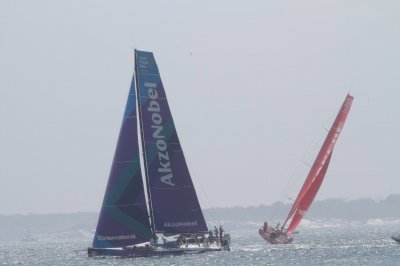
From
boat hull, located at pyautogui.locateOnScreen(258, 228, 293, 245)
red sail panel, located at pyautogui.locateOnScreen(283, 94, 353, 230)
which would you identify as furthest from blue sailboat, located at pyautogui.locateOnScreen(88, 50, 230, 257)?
boat hull, located at pyautogui.locateOnScreen(258, 228, 293, 245)

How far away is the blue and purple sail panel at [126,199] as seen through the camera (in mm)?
63031

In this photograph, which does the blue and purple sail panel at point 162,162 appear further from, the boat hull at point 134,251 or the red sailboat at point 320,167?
the red sailboat at point 320,167

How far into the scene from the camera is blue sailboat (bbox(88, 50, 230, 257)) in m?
63.1

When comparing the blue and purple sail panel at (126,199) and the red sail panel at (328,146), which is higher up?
the red sail panel at (328,146)

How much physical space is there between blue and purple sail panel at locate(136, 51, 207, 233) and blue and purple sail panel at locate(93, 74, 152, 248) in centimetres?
70

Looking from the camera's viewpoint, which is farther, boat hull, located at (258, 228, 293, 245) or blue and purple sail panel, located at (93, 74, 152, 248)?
boat hull, located at (258, 228, 293, 245)

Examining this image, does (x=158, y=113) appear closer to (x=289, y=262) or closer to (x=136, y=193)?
(x=136, y=193)

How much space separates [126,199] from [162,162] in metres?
3.40

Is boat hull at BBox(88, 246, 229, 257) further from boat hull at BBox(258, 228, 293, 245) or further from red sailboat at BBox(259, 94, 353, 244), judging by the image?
boat hull at BBox(258, 228, 293, 245)

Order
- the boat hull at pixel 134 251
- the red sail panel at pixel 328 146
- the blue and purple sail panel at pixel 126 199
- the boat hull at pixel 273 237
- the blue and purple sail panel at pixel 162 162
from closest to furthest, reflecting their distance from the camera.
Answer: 1. the boat hull at pixel 134 251
2. the blue and purple sail panel at pixel 126 199
3. the blue and purple sail panel at pixel 162 162
4. the red sail panel at pixel 328 146
5. the boat hull at pixel 273 237

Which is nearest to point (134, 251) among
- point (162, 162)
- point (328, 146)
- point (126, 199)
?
point (126, 199)

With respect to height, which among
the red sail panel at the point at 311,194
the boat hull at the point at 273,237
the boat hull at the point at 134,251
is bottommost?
the boat hull at the point at 134,251

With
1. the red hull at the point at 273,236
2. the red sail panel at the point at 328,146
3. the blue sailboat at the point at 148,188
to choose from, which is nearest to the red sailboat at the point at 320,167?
the red sail panel at the point at 328,146

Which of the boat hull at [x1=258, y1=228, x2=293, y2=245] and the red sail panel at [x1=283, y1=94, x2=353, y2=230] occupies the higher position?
the red sail panel at [x1=283, y1=94, x2=353, y2=230]
